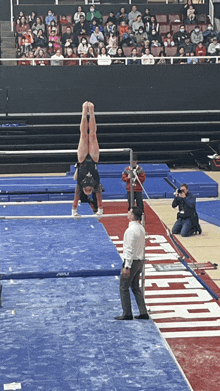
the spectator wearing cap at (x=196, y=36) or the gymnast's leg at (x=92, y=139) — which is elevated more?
the spectator wearing cap at (x=196, y=36)

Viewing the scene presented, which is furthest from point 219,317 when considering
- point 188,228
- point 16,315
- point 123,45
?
point 123,45

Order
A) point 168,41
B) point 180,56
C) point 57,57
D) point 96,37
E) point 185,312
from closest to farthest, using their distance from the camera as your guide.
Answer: point 185,312, point 57,57, point 180,56, point 96,37, point 168,41

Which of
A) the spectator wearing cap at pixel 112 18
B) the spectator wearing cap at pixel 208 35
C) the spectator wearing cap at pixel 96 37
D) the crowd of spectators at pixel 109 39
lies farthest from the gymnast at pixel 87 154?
the spectator wearing cap at pixel 112 18

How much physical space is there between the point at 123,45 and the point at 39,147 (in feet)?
13.6

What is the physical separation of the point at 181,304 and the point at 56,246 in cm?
288

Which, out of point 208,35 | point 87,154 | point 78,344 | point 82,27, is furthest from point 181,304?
point 82,27

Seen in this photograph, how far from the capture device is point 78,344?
7.61m

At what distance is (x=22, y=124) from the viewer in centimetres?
1908

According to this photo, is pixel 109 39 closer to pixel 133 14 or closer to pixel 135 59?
pixel 135 59

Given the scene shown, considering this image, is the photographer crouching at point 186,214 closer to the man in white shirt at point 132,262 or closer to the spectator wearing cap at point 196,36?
the man in white shirt at point 132,262

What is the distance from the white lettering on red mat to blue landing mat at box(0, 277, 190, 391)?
0.46 metres

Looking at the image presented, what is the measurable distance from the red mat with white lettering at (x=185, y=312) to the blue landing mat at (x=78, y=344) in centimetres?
30

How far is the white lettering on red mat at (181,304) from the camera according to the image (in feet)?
27.7

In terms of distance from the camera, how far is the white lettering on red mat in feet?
27.7
